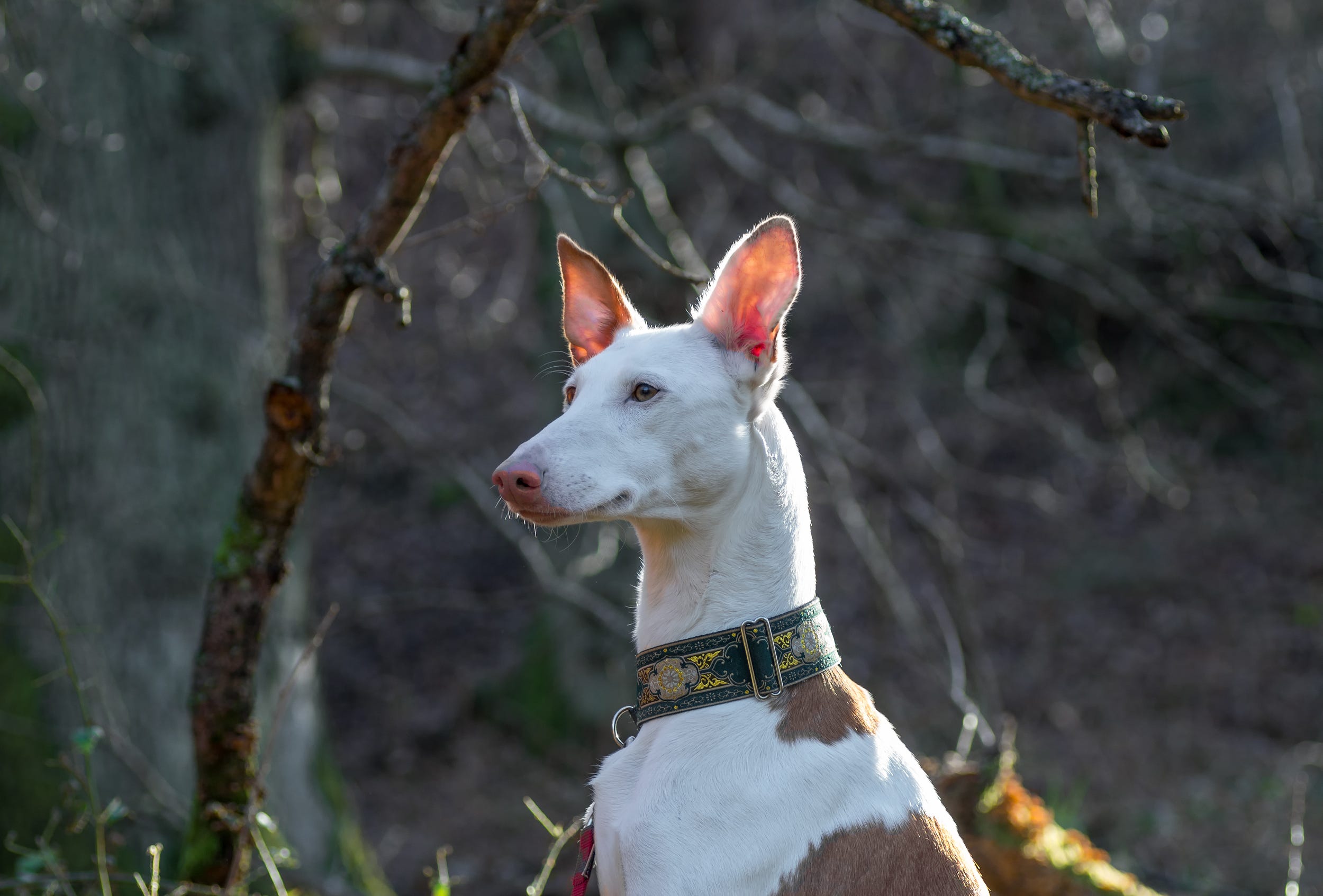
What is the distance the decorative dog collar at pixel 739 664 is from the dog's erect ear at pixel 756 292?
0.62 metres

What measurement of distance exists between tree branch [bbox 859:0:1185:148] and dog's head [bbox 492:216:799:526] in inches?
20.2

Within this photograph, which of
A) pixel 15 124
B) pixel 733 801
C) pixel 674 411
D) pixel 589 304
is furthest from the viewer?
pixel 15 124

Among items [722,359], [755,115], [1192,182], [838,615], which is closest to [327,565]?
[838,615]

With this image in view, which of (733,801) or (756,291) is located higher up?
(756,291)

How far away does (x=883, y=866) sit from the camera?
2293 millimetres

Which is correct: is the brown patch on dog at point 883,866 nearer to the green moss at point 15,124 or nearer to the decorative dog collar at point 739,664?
the decorative dog collar at point 739,664

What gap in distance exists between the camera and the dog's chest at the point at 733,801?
2240 mm

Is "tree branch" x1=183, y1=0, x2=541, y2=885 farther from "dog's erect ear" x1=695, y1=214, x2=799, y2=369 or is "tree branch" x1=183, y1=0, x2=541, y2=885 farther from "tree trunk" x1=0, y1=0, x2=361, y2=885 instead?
"tree trunk" x1=0, y1=0, x2=361, y2=885

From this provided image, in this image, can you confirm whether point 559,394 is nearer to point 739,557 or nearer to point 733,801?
point 739,557

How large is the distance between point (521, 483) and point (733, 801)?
79 centimetres

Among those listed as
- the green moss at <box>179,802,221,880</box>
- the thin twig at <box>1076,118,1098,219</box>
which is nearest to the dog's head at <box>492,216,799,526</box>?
the thin twig at <box>1076,118,1098,219</box>

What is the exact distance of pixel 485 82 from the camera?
279 centimetres

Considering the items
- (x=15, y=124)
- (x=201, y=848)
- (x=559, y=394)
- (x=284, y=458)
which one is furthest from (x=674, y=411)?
(x=559, y=394)

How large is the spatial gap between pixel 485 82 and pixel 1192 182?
13.0 ft
